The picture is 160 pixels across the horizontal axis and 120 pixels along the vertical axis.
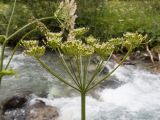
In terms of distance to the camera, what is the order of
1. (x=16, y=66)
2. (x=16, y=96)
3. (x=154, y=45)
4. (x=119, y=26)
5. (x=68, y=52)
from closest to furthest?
(x=68, y=52)
(x=16, y=96)
(x=16, y=66)
(x=154, y=45)
(x=119, y=26)

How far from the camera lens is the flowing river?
6.38 metres

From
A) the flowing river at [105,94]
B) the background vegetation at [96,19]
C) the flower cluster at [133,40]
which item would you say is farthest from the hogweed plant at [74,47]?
the background vegetation at [96,19]

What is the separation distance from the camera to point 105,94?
23.9 feet

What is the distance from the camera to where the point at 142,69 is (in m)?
9.00

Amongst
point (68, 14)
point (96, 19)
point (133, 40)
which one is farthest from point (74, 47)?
point (96, 19)

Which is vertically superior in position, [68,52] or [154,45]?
[68,52]

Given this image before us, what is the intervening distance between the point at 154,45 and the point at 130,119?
4.31 m

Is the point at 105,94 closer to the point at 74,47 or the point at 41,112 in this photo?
the point at 41,112

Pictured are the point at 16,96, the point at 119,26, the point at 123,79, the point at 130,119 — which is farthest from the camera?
the point at 119,26

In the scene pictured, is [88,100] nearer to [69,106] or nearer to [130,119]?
[69,106]

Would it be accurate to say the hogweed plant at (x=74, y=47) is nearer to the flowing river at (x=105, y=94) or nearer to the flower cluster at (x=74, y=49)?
the flower cluster at (x=74, y=49)

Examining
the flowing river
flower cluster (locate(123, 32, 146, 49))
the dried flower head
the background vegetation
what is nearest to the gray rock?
the flowing river

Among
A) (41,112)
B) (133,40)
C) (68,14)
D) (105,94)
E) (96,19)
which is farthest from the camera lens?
(96,19)

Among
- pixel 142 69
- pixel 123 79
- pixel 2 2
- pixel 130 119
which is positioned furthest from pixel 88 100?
pixel 2 2
